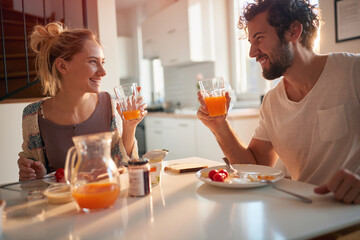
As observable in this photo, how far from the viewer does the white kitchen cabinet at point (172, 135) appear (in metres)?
4.00

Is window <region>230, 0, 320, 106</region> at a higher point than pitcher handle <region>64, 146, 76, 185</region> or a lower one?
higher

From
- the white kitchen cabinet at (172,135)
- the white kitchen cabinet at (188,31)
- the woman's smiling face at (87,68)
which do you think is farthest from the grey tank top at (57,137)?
the white kitchen cabinet at (188,31)

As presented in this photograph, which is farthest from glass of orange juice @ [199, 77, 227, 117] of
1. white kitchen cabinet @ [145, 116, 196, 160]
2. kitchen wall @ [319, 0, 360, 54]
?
white kitchen cabinet @ [145, 116, 196, 160]

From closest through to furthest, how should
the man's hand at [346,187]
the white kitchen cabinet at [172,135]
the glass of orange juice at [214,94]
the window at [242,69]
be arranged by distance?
the man's hand at [346,187]
the glass of orange juice at [214,94]
the white kitchen cabinet at [172,135]
the window at [242,69]

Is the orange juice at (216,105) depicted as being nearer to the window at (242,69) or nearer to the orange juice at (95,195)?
the orange juice at (95,195)

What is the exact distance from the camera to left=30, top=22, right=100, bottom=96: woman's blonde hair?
1.82m

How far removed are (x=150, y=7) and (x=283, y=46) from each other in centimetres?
436

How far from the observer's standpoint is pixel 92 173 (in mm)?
938

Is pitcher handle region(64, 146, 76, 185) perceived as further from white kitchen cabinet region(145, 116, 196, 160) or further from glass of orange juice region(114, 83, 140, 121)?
white kitchen cabinet region(145, 116, 196, 160)

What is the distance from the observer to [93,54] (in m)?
1.81

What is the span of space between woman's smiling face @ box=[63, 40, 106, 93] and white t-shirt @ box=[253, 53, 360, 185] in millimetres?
995

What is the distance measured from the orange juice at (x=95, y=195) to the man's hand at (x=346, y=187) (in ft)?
2.03

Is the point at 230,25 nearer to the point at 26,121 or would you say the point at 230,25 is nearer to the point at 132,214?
the point at 26,121

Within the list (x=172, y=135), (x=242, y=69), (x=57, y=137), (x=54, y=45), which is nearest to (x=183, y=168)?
(x=57, y=137)
